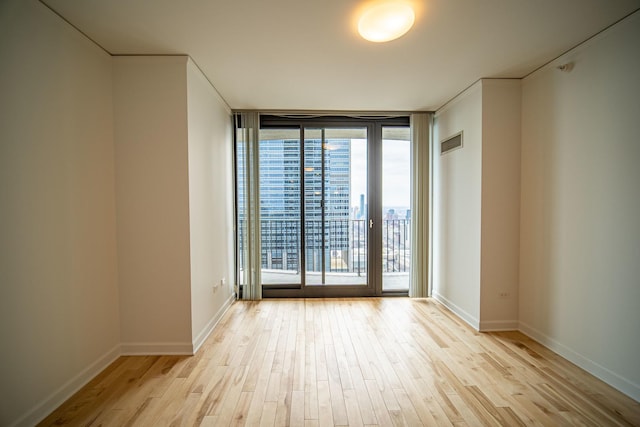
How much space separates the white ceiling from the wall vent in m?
0.56

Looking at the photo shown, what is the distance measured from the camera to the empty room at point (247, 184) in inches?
68.3

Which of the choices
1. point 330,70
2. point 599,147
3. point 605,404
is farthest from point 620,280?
point 330,70

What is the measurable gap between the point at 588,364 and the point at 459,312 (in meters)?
1.22

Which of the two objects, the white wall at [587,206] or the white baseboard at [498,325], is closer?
the white wall at [587,206]

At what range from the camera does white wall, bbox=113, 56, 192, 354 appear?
7.82 ft

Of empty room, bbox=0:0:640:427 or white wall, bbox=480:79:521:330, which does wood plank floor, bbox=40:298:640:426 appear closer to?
empty room, bbox=0:0:640:427

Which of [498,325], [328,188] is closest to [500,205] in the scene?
[498,325]

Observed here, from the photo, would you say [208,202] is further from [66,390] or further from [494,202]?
[494,202]

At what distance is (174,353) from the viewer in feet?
8.06

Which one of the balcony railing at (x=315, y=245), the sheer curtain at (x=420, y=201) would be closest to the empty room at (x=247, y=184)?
the sheer curtain at (x=420, y=201)

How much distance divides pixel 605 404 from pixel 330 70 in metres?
3.30

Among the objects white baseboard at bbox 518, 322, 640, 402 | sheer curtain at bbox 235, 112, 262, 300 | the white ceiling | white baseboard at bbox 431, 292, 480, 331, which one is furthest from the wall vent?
sheer curtain at bbox 235, 112, 262, 300

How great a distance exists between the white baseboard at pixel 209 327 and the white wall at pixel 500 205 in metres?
2.90

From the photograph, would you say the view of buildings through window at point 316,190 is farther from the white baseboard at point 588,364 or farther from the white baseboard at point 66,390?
the white baseboard at point 66,390
